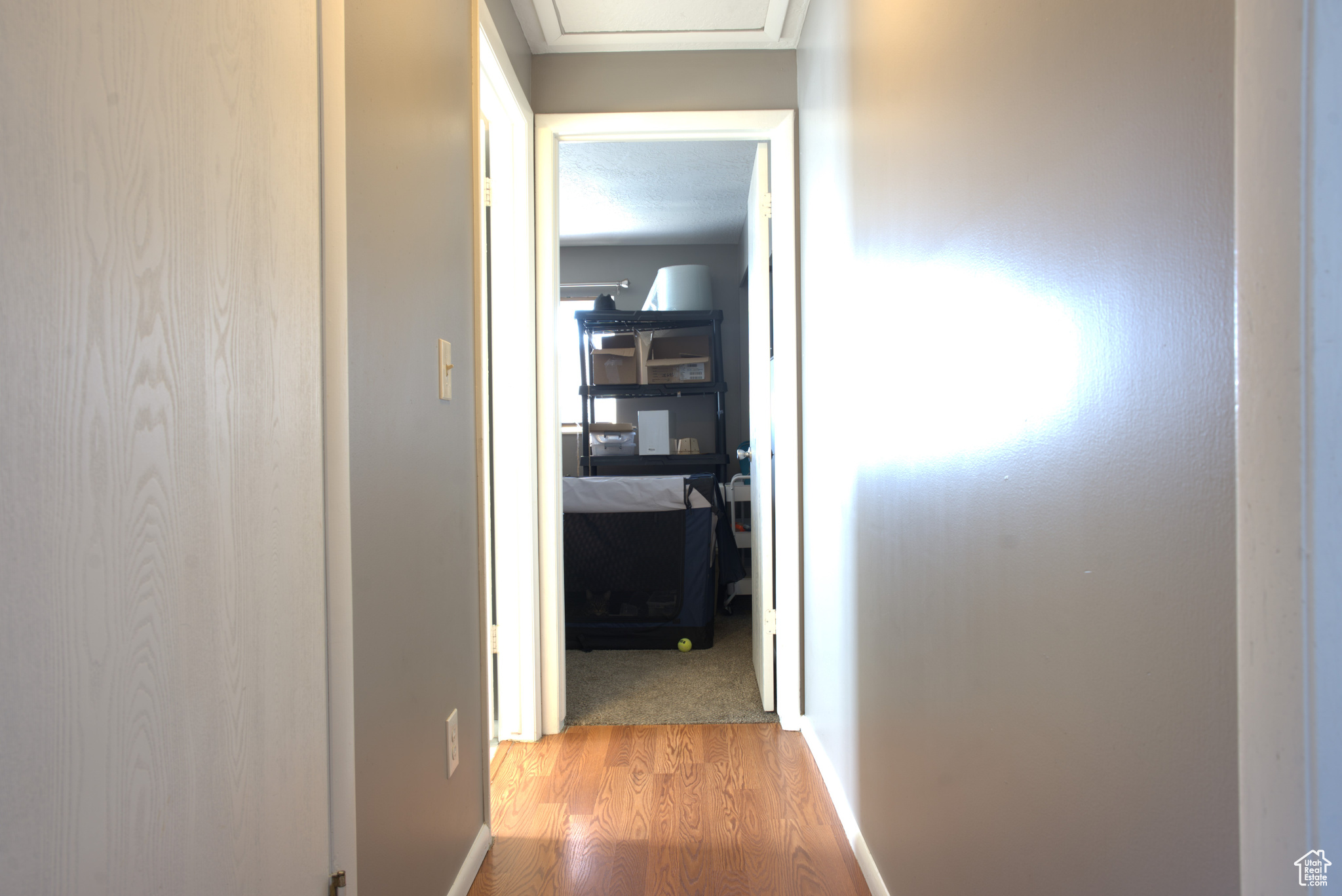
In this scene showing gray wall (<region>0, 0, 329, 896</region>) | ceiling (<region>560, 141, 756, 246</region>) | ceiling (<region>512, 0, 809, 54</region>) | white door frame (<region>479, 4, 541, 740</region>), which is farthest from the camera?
ceiling (<region>560, 141, 756, 246</region>)

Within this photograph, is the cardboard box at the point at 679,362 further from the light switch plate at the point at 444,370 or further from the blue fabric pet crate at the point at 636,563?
the light switch plate at the point at 444,370

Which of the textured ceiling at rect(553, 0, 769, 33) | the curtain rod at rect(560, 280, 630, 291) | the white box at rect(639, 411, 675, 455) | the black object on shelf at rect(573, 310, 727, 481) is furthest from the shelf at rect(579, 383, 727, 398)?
the textured ceiling at rect(553, 0, 769, 33)

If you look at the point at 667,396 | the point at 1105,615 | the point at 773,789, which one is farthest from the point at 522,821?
the point at 667,396

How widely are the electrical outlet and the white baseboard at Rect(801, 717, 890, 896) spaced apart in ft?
2.90

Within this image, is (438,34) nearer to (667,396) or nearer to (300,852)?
(300,852)

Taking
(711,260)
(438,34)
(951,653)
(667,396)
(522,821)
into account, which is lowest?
(522,821)

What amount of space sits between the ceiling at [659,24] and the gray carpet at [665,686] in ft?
7.13

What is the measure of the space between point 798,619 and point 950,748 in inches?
52.3

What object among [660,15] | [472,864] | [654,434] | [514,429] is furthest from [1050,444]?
[654,434]

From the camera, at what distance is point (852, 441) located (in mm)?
1635

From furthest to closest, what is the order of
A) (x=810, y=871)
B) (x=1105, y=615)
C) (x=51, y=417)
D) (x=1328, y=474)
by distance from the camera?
(x=810, y=871), (x=1105, y=615), (x=51, y=417), (x=1328, y=474)

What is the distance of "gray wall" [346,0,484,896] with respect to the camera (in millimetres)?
1111

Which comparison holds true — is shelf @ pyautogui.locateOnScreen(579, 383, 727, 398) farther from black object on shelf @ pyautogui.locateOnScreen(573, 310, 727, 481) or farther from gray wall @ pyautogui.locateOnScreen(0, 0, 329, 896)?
gray wall @ pyautogui.locateOnScreen(0, 0, 329, 896)

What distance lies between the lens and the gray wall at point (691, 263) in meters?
5.25
